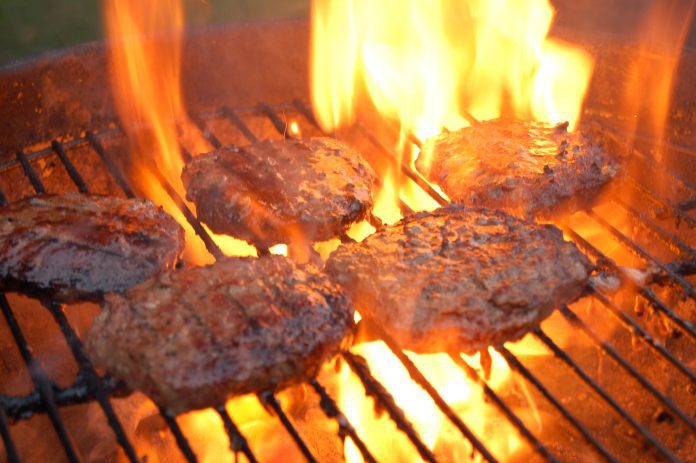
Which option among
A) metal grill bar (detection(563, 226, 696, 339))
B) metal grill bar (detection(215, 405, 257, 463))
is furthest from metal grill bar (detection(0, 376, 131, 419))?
metal grill bar (detection(563, 226, 696, 339))

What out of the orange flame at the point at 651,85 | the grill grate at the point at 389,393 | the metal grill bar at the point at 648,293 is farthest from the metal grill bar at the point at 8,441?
the orange flame at the point at 651,85

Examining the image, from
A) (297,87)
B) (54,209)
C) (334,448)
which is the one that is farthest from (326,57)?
(334,448)

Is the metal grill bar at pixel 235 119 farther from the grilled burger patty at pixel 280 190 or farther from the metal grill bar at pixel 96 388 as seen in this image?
the metal grill bar at pixel 96 388

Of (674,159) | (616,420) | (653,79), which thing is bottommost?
(616,420)

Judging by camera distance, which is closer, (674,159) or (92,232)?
(92,232)

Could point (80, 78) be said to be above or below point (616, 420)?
above

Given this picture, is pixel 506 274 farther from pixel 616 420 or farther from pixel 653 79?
pixel 653 79
